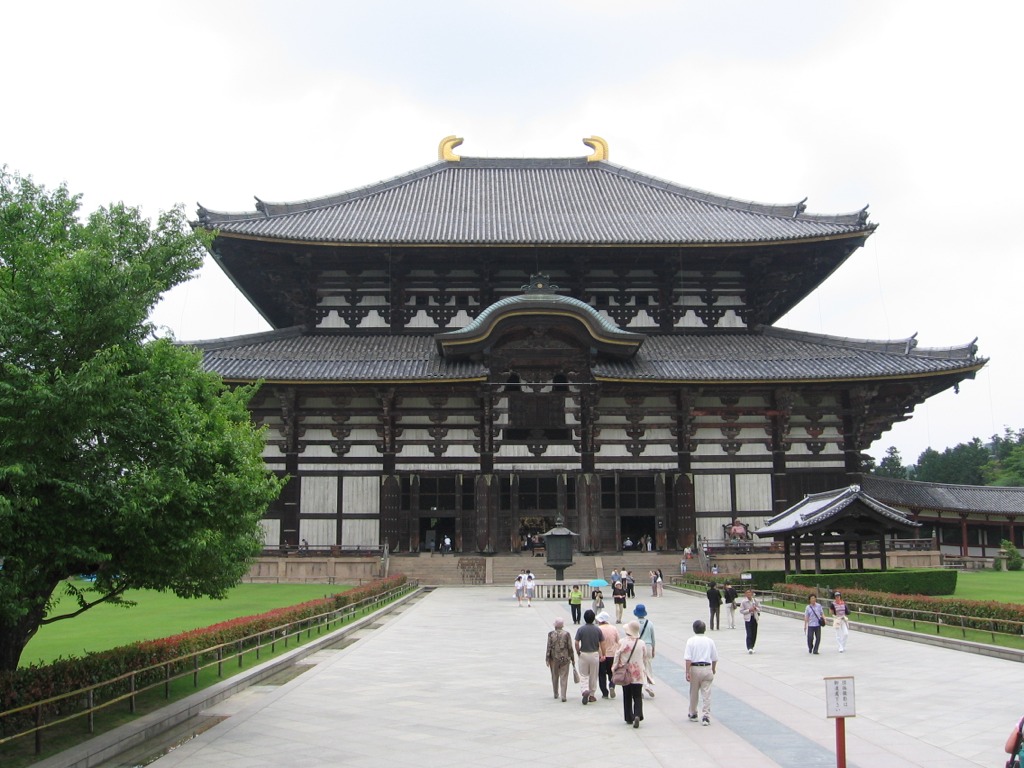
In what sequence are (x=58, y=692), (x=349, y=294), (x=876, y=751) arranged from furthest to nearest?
(x=349, y=294)
(x=58, y=692)
(x=876, y=751)

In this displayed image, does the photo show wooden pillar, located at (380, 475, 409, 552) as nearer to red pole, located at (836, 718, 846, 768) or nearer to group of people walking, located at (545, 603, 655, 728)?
group of people walking, located at (545, 603, 655, 728)

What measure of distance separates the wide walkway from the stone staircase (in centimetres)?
1824

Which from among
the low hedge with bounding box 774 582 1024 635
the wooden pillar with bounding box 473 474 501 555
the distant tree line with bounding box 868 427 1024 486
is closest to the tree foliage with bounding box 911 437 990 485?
the distant tree line with bounding box 868 427 1024 486

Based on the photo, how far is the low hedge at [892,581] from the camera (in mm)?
30234

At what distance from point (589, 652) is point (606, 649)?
28 cm

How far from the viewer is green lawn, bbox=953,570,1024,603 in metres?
30.5

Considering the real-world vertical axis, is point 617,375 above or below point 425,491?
above

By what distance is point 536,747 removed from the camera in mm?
11875

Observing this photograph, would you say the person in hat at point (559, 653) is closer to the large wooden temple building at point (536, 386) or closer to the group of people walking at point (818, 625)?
the group of people walking at point (818, 625)

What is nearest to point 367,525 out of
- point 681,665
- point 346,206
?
point 346,206

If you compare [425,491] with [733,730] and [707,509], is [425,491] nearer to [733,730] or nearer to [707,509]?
[707,509]

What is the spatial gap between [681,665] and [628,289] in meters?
31.1

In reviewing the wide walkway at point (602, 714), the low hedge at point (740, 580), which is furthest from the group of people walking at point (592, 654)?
the low hedge at point (740, 580)

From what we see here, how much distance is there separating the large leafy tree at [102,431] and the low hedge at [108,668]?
2.84ft
